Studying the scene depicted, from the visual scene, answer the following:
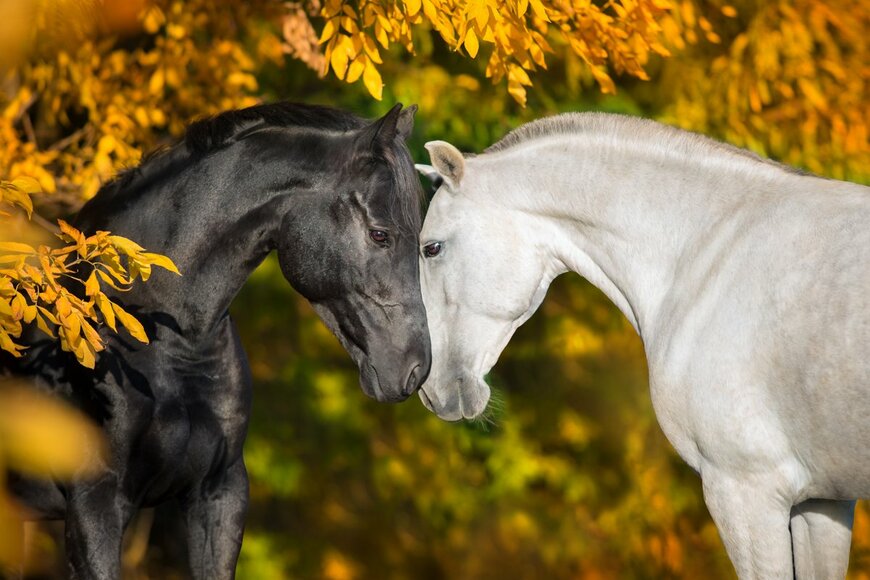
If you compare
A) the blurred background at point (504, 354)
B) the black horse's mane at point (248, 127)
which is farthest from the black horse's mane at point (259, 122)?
the blurred background at point (504, 354)

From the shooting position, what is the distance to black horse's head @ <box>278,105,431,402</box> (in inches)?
135

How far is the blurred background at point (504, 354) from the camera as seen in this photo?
5.77m

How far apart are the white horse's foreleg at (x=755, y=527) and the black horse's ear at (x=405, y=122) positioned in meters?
1.45

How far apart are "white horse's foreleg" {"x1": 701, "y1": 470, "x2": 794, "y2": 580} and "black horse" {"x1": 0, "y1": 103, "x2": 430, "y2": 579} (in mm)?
1002

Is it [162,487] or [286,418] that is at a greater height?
[162,487]

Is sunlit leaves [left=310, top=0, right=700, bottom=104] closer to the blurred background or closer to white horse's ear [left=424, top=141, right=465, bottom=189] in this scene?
the blurred background

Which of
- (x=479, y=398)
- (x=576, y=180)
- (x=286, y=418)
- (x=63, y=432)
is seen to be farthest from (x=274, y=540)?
(x=63, y=432)

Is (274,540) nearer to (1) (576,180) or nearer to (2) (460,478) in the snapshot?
(2) (460,478)

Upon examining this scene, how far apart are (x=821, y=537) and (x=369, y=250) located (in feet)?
5.49

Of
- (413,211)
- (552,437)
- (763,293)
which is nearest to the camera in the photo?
(763,293)

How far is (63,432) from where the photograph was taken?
2.09m

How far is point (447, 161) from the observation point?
3.82 metres

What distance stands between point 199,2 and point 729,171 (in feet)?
11.4

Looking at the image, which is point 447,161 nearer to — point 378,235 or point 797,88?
point 378,235
